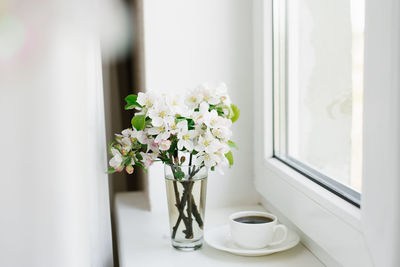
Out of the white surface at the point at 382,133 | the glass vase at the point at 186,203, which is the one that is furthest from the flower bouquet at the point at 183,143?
the white surface at the point at 382,133

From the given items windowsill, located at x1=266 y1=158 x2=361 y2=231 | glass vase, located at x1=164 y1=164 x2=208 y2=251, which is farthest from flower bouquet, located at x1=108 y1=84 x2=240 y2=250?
windowsill, located at x1=266 y1=158 x2=361 y2=231

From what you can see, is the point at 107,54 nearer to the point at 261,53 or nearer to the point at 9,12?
the point at 261,53

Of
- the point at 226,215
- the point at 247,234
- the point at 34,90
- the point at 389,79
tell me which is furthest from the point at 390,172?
the point at 226,215

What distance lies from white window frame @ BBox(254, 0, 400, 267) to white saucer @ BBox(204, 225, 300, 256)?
3 centimetres

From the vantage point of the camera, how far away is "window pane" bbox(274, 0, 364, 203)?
73 centimetres

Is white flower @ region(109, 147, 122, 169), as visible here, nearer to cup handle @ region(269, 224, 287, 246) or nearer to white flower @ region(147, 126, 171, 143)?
white flower @ region(147, 126, 171, 143)

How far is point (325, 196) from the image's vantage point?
76 cm

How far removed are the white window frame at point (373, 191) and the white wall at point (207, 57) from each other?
295mm

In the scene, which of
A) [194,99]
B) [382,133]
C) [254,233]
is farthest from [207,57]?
[382,133]

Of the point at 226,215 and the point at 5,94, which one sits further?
the point at 226,215

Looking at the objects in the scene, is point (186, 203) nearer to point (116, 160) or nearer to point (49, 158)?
point (116, 160)

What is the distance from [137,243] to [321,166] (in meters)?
0.40

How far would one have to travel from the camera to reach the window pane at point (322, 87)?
0.73 metres

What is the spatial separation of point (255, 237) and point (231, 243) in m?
0.07
